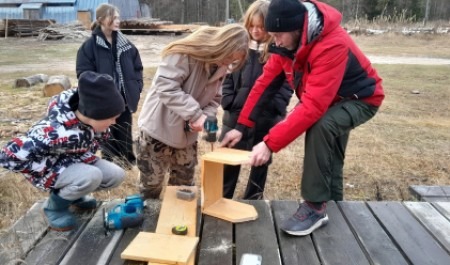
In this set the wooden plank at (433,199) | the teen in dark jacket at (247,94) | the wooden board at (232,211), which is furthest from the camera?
the wooden plank at (433,199)

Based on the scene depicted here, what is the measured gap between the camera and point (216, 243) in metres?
2.43

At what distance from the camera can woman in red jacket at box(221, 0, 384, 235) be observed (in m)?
2.40

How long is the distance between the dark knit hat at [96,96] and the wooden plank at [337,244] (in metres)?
1.27

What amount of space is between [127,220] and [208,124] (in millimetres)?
731

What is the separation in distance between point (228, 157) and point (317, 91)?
0.59 metres

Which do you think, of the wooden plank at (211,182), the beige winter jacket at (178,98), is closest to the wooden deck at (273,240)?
the wooden plank at (211,182)

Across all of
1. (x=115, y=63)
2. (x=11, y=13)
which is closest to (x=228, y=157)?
(x=115, y=63)

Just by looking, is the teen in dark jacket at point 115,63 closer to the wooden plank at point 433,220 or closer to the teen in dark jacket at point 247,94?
the teen in dark jacket at point 247,94

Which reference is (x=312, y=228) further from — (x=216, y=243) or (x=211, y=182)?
(x=211, y=182)

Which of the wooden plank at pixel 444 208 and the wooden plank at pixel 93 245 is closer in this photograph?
the wooden plank at pixel 93 245

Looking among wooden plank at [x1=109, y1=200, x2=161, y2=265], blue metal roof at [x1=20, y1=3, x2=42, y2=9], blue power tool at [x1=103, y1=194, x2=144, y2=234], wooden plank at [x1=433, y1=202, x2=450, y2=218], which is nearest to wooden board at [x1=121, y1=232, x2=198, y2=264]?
wooden plank at [x1=109, y1=200, x2=161, y2=265]

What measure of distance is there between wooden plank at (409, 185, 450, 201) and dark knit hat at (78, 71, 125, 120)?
2.41 metres

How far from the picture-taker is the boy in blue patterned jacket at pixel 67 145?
7.39ft

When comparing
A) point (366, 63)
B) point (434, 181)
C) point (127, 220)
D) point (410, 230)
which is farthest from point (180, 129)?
point (434, 181)
